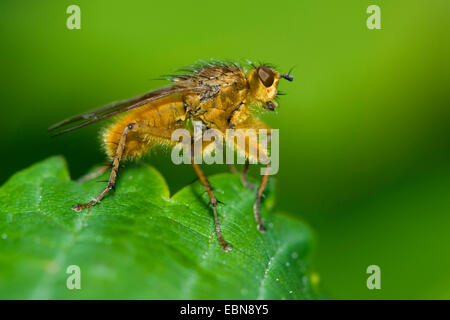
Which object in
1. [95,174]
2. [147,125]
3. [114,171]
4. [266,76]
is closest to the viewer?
[114,171]

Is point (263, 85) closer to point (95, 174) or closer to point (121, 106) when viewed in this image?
point (121, 106)

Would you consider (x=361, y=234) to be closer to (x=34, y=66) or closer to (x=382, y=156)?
(x=382, y=156)

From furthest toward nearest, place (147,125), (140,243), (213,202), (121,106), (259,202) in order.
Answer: (147,125) → (259,202) → (121,106) → (213,202) → (140,243)

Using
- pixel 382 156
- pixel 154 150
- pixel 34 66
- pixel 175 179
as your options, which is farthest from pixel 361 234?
pixel 34 66

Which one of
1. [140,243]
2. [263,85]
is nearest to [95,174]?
[263,85]

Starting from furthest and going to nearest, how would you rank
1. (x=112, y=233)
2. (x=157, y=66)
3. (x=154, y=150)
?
(x=157, y=66)
(x=154, y=150)
(x=112, y=233)

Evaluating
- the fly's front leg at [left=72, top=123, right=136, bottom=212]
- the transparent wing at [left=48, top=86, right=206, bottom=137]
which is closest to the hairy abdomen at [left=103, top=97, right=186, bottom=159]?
the fly's front leg at [left=72, top=123, right=136, bottom=212]
